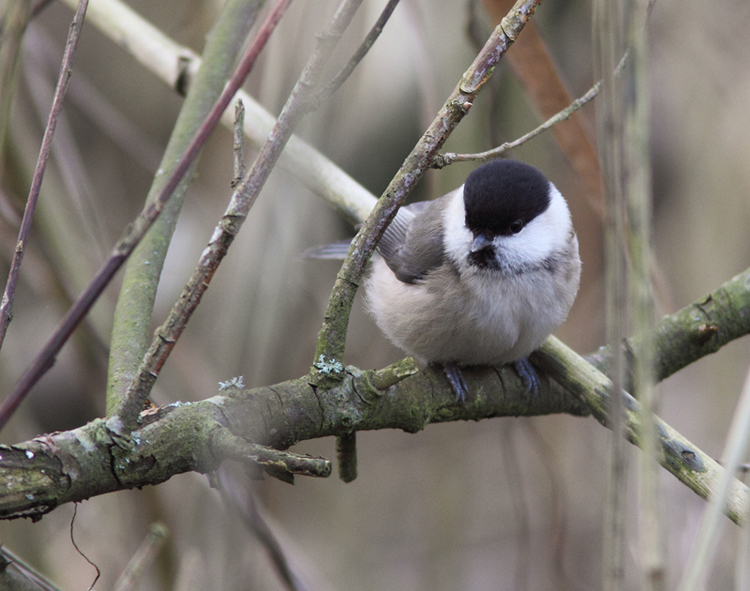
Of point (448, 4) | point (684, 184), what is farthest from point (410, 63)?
point (684, 184)

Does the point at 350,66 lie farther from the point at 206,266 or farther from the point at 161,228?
the point at 161,228

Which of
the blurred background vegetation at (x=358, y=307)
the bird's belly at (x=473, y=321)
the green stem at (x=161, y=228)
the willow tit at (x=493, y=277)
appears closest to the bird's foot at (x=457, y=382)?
the willow tit at (x=493, y=277)

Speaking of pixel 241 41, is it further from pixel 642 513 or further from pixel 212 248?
pixel 642 513

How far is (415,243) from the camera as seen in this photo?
223 centimetres

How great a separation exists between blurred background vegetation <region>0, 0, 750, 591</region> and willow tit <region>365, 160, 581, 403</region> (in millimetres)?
317

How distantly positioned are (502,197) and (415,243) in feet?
1.37

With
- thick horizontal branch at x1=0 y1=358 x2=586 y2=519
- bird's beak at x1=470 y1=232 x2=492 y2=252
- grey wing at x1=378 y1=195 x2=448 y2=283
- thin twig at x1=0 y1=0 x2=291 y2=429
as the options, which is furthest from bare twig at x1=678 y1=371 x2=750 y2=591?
grey wing at x1=378 y1=195 x2=448 y2=283

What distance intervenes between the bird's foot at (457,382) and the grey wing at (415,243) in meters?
0.43

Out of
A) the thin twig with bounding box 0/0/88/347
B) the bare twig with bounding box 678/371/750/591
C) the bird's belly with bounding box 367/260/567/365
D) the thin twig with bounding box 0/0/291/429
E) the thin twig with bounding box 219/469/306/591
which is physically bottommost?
the bare twig with bounding box 678/371/750/591

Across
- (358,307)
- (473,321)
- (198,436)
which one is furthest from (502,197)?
(358,307)

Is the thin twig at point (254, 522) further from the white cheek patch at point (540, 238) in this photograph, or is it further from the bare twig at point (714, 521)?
the white cheek patch at point (540, 238)

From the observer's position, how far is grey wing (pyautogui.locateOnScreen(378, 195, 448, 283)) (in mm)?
2137

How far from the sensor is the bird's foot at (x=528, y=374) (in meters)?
1.80

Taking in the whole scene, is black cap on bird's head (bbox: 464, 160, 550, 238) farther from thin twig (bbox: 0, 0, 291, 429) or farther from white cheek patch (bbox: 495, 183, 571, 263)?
thin twig (bbox: 0, 0, 291, 429)
